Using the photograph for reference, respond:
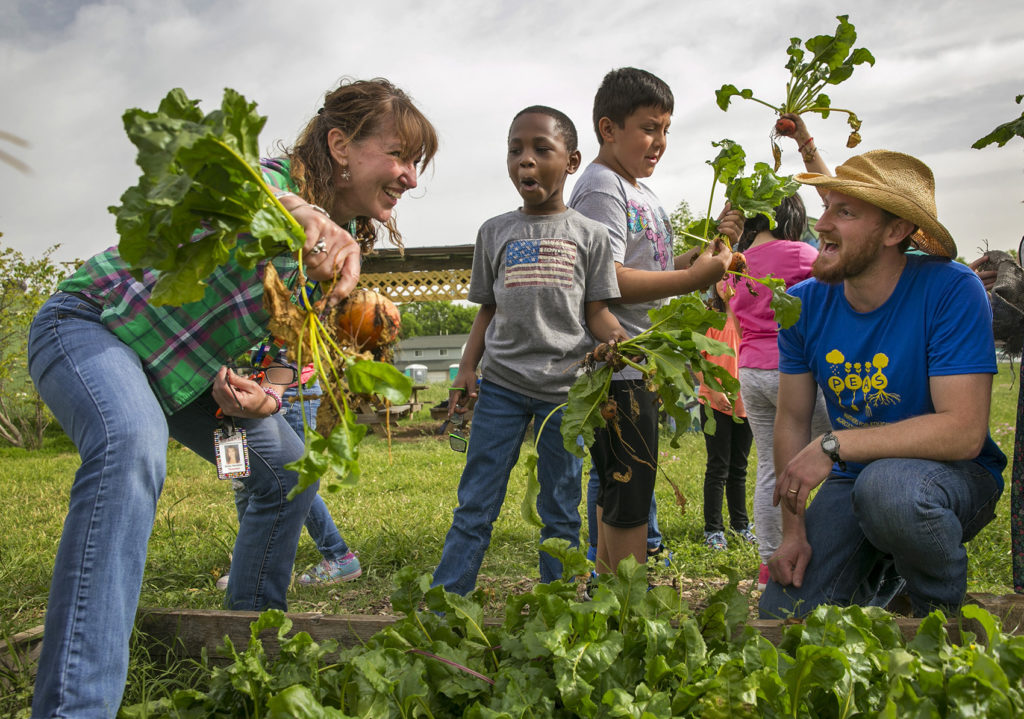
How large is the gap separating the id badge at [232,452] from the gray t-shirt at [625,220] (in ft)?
4.86

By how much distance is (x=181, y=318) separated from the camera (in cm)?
185

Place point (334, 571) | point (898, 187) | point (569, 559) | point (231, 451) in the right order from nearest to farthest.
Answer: point (569, 559)
point (231, 451)
point (898, 187)
point (334, 571)

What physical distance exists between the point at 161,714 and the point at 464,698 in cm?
67

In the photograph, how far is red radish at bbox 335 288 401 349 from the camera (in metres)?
1.68

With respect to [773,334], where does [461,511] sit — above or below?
below

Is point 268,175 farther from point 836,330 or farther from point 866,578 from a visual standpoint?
point 866,578

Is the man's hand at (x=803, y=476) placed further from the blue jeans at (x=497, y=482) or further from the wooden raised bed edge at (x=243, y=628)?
the blue jeans at (x=497, y=482)

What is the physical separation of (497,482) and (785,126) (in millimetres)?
1834

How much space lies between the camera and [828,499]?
237 cm

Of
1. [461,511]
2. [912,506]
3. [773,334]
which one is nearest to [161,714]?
[461,511]

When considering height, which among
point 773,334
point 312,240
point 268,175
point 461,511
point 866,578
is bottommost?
point 866,578

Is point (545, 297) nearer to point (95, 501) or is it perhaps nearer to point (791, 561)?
point (791, 561)

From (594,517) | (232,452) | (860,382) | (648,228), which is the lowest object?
(594,517)

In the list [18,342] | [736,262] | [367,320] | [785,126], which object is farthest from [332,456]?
[18,342]
